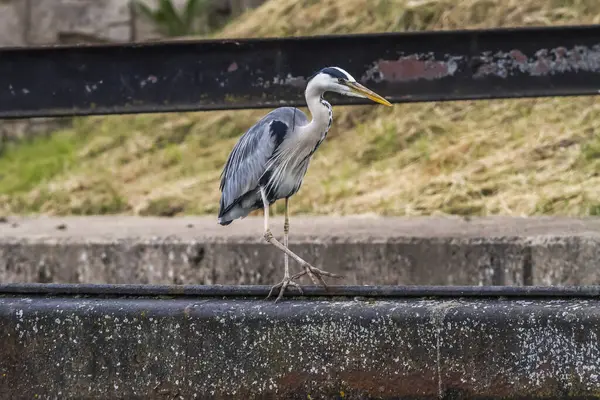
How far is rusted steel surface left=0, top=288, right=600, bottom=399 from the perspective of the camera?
3.83 metres

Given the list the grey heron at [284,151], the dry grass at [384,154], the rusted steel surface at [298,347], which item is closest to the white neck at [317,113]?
the grey heron at [284,151]

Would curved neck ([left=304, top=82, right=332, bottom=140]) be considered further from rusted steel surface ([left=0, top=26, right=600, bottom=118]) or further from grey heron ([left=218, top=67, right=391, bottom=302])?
rusted steel surface ([left=0, top=26, right=600, bottom=118])

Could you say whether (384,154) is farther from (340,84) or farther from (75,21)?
(75,21)

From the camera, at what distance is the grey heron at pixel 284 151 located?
4.07 meters

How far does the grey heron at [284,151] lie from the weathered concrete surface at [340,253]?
203cm

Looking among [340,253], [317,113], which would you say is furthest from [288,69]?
[317,113]

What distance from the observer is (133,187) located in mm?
9938

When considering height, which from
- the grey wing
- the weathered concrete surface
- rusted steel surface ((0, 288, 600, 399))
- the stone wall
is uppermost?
the stone wall

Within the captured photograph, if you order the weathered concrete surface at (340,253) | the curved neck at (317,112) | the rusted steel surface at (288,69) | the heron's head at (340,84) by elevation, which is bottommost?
the weathered concrete surface at (340,253)

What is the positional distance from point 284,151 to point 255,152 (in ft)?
0.39

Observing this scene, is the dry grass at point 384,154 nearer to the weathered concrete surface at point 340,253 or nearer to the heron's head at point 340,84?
the weathered concrete surface at point 340,253

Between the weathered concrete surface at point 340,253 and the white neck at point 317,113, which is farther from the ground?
the white neck at point 317,113

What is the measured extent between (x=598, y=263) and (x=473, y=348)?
2.28 m

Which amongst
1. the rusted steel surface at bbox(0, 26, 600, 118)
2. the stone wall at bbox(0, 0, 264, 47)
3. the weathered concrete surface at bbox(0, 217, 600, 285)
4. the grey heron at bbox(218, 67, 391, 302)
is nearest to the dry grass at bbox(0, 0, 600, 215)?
the weathered concrete surface at bbox(0, 217, 600, 285)
